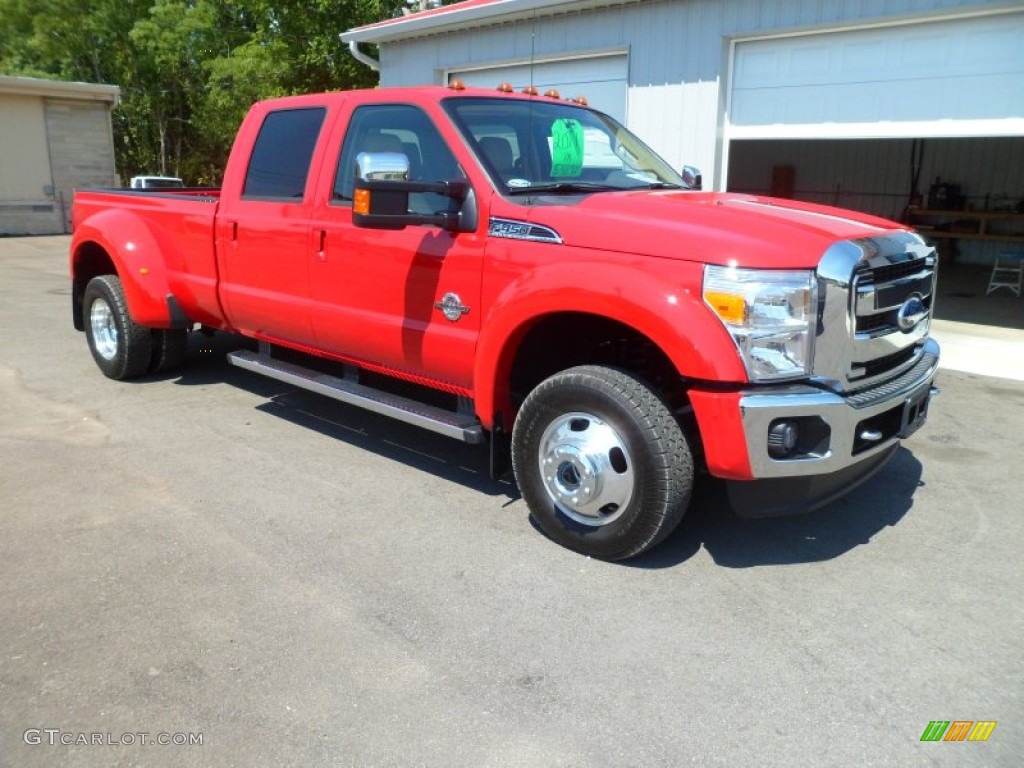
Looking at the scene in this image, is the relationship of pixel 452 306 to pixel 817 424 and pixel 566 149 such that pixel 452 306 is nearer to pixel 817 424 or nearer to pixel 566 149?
pixel 566 149

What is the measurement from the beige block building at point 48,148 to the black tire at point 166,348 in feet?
52.7

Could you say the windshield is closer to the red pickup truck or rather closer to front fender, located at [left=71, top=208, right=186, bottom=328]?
the red pickup truck

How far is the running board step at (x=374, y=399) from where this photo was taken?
411 centimetres

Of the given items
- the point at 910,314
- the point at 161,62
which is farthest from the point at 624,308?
the point at 161,62

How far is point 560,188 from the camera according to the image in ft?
13.4

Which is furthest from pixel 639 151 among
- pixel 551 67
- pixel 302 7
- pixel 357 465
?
pixel 302 7

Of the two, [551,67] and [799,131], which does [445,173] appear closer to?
[799,131]

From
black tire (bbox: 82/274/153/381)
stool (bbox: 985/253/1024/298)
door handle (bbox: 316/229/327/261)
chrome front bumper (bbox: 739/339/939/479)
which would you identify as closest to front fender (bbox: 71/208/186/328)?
black tire (bbox: 82/274/153/381)

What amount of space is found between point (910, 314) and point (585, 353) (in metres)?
1.50

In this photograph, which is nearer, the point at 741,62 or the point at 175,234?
the point at 175,234

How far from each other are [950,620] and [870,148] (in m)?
17.9

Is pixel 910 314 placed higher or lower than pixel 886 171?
lower

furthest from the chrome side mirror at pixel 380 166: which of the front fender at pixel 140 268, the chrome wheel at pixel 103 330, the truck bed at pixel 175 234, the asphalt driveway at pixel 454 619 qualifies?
the chrome wheel at pixel 103 330

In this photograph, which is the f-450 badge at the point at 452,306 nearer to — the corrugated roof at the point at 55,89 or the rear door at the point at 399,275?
the rear door at the point at 399,275
